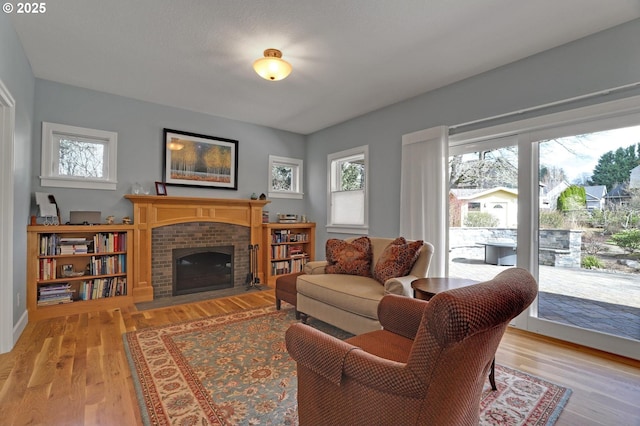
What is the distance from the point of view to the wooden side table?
2.07 m

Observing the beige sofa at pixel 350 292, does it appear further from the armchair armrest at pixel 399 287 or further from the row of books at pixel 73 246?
the row of books at pixel 73 246

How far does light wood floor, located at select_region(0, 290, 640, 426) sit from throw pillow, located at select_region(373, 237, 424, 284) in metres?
1.03

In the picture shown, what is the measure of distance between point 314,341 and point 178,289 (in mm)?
3743

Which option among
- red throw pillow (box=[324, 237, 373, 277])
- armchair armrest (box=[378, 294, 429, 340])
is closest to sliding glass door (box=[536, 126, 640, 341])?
red throw pillow (box=[324, 237, 373, 277])

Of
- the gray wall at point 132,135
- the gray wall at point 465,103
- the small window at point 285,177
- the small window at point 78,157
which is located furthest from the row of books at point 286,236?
the small window at point 78,157

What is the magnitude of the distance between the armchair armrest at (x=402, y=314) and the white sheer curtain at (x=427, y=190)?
6.28 feet

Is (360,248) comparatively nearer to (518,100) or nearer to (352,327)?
(352,327)

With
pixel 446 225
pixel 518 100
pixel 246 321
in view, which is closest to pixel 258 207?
pixel 246 321

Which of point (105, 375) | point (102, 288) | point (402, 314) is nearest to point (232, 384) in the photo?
point (105, 375)

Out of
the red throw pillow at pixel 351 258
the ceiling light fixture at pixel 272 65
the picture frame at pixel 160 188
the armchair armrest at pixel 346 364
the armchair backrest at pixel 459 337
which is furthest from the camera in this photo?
the picture frame at pixel 160 188

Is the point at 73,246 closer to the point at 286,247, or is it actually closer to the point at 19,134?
the point at 19,134

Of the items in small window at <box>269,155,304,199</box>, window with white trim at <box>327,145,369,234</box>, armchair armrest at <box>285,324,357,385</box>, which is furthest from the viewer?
small window at <box>269,155,304,199</box>

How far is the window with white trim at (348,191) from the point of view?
4738 millimetres

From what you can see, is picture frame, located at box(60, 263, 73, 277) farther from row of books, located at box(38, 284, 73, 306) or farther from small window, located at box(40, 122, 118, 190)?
small window, located at box(40, 122, 118, 190)
